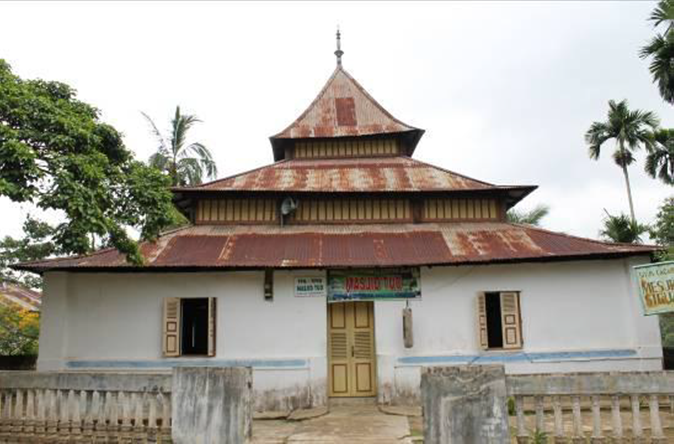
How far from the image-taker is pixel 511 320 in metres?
10.5

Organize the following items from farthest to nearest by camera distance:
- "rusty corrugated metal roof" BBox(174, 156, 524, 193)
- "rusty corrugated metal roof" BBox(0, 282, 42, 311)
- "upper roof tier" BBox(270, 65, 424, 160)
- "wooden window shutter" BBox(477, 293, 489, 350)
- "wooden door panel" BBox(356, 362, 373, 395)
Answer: "rusty corrugated metal roof" BBox(0, 282, 42, 311) < "upper roof tier" BBox(270, 65, 424, 160) < "rusty corrugated metal roof" BBox(174, 156, 524, 193) < "wooden door panel" BBox(356, 362, 373, 395) < "wooden window shutter" BBox(477, 293, 489, 350)

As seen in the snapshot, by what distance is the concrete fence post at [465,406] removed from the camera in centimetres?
503

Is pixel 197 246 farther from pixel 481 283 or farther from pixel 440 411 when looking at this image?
pixel 440 411

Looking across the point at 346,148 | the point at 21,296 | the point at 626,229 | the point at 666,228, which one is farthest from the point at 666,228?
the point at 21,296

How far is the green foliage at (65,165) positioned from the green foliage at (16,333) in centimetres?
1096

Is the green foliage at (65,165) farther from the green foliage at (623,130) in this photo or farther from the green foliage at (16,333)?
the green foliage at (623,130)

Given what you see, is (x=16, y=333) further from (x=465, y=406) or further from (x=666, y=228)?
(x=666, y=228)

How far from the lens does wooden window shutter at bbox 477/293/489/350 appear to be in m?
10.3

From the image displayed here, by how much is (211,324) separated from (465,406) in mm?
6562

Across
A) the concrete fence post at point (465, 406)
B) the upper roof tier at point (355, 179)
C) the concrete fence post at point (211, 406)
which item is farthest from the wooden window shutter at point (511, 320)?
the concrete fence post at point (211, 406)

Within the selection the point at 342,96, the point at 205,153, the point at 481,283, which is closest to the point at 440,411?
the point at 481,283

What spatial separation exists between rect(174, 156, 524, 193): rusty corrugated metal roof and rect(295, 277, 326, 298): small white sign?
7.87 feet

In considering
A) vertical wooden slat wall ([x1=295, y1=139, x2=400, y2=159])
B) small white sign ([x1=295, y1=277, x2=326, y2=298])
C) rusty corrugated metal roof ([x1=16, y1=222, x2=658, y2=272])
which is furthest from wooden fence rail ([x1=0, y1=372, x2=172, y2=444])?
vertical wooden slat wall ([x1=295, y1=139, x2=400, y2=159])

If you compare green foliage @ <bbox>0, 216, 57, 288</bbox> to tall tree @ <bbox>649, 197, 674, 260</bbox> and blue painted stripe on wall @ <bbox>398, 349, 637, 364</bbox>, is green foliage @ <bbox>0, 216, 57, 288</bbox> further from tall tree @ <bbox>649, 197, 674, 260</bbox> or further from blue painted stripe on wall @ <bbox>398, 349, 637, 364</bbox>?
tall tree @ <bbox>649, 197, 674, 260</bbox>
